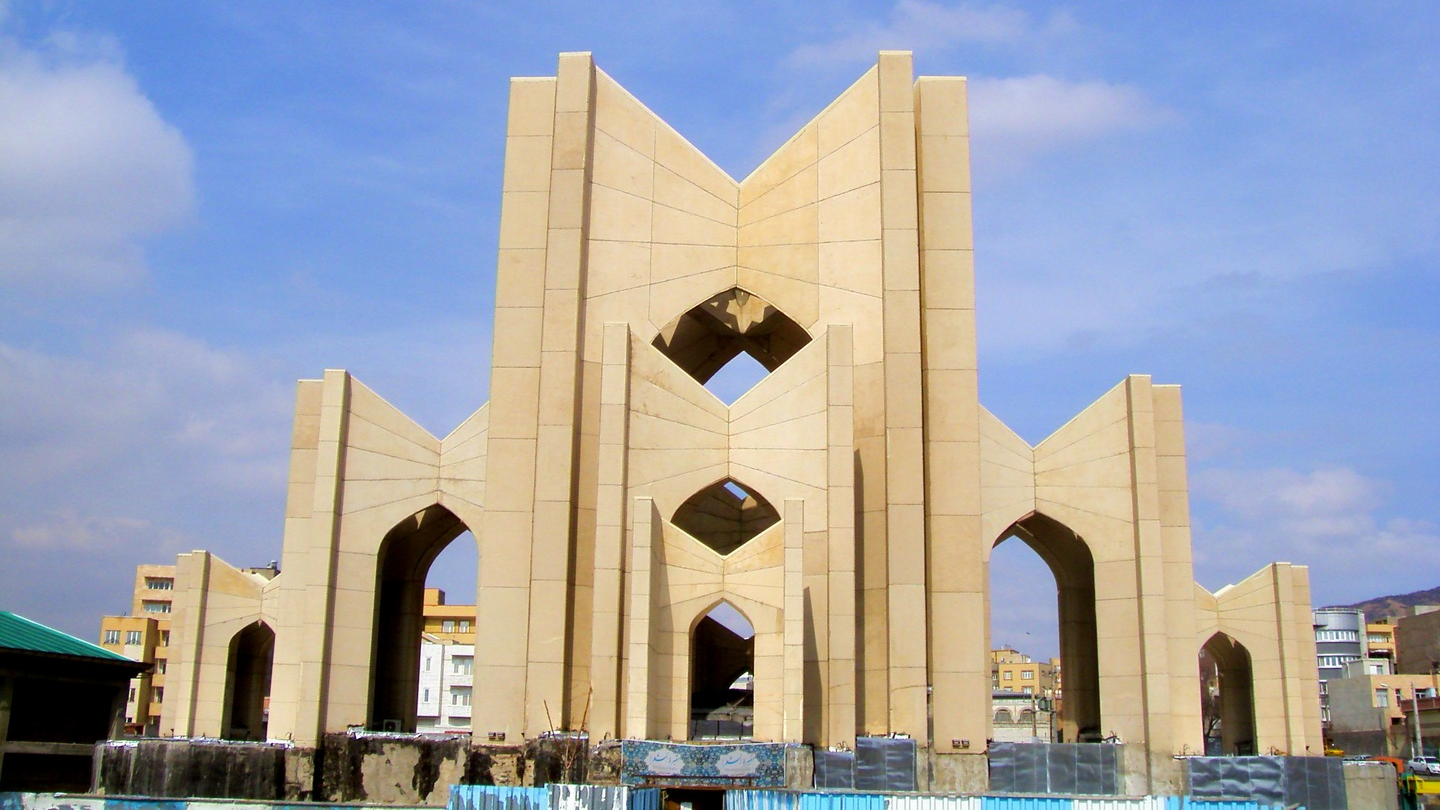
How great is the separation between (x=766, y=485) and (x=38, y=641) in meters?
16.7

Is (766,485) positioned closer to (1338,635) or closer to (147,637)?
(147,637)

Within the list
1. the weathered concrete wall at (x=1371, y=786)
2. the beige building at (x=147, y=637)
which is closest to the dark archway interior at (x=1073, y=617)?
the weathered concrete wall at (x=1371, y=786)

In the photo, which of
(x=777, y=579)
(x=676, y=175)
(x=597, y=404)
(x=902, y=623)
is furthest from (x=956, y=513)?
(x=676, y=175)

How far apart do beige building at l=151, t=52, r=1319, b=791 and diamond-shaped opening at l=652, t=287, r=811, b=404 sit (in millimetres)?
135

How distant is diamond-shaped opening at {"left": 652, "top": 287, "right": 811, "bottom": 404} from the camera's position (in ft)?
103

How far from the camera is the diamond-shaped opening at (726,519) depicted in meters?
33.6

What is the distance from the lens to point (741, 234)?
103 ft

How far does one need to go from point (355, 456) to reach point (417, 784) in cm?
694

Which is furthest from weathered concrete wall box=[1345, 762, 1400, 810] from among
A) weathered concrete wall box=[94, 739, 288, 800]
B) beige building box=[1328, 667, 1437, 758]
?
beige building box=[1328, 667, 1437, 758]

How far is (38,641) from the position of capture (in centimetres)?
3194

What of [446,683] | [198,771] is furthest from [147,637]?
[446,683]

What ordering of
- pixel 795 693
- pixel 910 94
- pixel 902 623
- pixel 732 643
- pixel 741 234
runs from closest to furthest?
pixel 795 693, pixel 902 623, pixel 910 94, pixel 741 234, pixel 732 643

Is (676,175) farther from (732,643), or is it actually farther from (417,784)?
(417,784)

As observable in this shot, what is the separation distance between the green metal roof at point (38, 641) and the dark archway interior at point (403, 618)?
5824 mm
